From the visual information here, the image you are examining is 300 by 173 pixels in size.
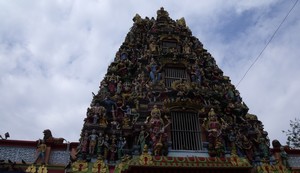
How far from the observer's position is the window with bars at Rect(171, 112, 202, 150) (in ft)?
48.1

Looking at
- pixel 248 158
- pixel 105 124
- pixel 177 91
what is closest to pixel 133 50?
pixel 177 91

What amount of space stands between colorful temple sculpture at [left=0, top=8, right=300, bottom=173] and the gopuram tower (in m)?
0.05

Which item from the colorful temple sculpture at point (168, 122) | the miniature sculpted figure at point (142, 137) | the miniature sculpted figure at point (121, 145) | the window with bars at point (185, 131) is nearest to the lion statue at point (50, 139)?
the colorful temple sculpture at point (168, 122)

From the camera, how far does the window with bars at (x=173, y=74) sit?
18297mm

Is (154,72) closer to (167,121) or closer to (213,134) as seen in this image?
(167,121)

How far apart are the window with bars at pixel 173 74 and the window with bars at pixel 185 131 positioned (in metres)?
3.14

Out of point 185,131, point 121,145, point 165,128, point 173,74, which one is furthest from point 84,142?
point 173,74

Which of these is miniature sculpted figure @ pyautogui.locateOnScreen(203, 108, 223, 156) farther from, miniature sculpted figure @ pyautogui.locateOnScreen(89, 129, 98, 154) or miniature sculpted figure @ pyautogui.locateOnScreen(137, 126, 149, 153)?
miniature sculpted figure @ pyautogui.locateOnScreen(89, 129, 98, 154)

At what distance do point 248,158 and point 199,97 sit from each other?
449 cm

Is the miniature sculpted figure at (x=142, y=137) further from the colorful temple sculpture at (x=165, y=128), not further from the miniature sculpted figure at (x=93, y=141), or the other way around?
the miniature sculpted figure at (x=93, y=141)

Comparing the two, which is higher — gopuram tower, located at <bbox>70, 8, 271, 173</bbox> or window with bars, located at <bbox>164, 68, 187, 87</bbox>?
window with bars, located at <bbox>164, 68, 187, 87</bbox>

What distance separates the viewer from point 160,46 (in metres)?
21.1

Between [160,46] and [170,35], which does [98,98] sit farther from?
[170,35]

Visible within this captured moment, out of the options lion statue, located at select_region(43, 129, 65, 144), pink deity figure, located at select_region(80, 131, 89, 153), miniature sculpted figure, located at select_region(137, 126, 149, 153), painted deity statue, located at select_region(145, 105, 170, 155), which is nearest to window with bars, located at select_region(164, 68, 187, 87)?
painted deity statue, located at select_region(145, 105, 170, 155)
